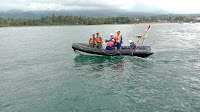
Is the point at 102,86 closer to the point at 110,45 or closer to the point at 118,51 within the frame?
the point at 118,51

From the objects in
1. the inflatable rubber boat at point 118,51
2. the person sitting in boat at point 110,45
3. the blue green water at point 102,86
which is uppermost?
the person sitting in boat at point 110,45

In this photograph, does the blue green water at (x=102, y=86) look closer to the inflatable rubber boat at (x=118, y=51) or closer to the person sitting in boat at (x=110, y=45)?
the inflatable rubber boat at (x=118, y=51)

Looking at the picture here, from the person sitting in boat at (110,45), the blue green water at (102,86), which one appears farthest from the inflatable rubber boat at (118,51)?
the blue green water at (102,86)

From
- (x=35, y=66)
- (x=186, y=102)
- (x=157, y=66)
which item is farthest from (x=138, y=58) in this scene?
(x=35, y=66)

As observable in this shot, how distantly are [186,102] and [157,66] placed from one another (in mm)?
5740

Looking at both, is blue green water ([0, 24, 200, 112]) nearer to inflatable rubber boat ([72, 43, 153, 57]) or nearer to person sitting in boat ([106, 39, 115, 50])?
inflatable rubber boat ([72, 43, 153, 57])

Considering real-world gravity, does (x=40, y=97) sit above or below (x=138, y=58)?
below

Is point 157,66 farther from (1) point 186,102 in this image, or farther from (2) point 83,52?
(2) point 83,52

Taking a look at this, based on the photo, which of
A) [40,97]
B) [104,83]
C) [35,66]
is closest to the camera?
[40,97]

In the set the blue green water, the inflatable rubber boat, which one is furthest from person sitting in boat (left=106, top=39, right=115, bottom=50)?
the blue green water

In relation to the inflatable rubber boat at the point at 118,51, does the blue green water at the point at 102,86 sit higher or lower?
lower

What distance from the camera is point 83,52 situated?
16078mm

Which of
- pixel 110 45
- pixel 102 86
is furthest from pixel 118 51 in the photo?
pixel 102 86

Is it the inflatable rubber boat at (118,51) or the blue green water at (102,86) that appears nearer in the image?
the blue green water at (102,86)
